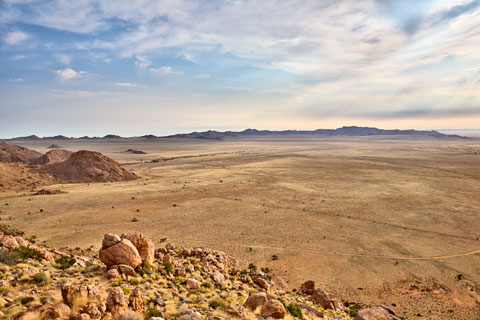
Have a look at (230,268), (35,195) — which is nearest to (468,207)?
(230,268)

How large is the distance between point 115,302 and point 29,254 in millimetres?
6498

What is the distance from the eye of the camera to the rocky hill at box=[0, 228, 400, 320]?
7727 millimetres

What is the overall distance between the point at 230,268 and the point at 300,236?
9970mm

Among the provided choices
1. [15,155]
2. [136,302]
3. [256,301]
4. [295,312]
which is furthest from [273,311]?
[15,155]

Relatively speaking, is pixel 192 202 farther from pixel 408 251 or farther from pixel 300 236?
pixel 408 251

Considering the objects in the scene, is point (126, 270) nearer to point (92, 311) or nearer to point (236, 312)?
point (92, 311)

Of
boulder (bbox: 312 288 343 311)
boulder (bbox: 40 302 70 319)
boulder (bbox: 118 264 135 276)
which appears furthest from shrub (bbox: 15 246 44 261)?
boulder (bbox: 312 288 343 311)

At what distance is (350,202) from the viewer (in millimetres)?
35781

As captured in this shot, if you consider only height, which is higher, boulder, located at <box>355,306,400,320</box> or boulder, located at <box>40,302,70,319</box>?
boulder, located at <box>40,302,70,319</box>

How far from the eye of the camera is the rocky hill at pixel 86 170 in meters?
53.5

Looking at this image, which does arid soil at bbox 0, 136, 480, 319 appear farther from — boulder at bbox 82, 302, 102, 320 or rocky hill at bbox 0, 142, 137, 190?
boulder at bbox 82, 302, 102, 320

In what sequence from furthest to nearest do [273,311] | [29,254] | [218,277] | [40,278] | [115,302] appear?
[218,277] < [29,254] < [273,311] < [40,278] < [115,302]

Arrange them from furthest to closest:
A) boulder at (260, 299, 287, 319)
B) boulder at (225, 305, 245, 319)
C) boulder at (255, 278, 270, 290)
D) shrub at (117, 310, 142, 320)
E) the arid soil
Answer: the arid soil → boulder at (255, 278, 270, 290) → boulder at (260, 299, 287, 319) → boulder at (225, 305, 245, 319) → shrub at (117, 310, 142, 320)

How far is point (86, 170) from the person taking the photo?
55.2 m
